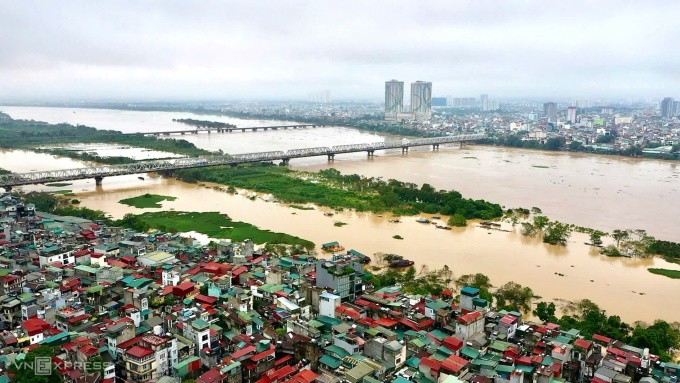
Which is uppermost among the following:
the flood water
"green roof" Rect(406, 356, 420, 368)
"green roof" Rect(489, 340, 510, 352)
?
"green roof" Rect(489, 340, 510, 352)

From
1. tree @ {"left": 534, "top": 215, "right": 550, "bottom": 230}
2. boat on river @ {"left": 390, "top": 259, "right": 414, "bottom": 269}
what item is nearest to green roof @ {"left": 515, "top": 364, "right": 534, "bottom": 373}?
boat on river @ {"left": 390, "top": 259, "right": 414, "bottom": 269}

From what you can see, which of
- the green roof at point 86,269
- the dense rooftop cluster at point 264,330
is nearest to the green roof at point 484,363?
the dense rooftop cluster at point 264,330

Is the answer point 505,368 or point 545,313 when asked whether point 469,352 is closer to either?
point 505,368

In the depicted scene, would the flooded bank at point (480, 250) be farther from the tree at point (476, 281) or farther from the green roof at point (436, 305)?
the green roof at point (436, 305)

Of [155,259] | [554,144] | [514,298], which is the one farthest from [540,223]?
[554,144]

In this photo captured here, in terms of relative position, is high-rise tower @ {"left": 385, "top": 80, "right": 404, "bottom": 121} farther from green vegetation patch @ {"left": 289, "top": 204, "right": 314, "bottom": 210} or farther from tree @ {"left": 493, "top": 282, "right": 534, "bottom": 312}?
tree @ {"left": 493, "top": 282, "right": 534, "bottom": 312}

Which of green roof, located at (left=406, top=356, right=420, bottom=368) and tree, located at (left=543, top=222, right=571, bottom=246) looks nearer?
green roof, located at (left=406, top=356, right=420, bottom=368)
